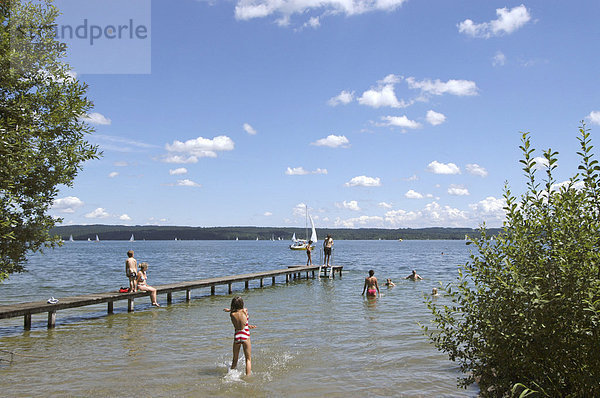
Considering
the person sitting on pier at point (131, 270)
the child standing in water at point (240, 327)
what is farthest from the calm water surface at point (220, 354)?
the person sitting on pier at point (131, 270)

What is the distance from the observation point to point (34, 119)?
10352mm

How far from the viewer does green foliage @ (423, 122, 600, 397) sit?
188 inches

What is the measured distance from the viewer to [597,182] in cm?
534

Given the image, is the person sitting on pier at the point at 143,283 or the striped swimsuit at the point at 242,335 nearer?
the striped swimsuit at the point at 242,335

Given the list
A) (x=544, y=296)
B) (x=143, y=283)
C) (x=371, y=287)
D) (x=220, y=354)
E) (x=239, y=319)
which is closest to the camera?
(x=544, y=296)

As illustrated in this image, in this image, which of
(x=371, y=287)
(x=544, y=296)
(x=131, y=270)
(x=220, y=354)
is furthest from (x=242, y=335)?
(x=371, y=287)

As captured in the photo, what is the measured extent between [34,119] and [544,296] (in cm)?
1074

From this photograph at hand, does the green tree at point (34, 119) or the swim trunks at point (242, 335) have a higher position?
the green tree at point (34, 119)

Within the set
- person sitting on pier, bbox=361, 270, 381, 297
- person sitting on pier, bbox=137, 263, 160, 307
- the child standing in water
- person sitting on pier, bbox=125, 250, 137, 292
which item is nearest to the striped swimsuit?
the child standing in water

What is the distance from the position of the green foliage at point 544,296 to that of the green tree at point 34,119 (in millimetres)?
9112

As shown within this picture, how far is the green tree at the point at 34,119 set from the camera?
9930 millimetres

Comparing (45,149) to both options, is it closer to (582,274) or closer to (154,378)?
(154,378)

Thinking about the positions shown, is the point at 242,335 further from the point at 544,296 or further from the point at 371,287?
the point at 371,287

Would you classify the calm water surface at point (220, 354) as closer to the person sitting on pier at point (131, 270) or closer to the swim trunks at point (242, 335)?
the swim trunks at point (242, 335)
